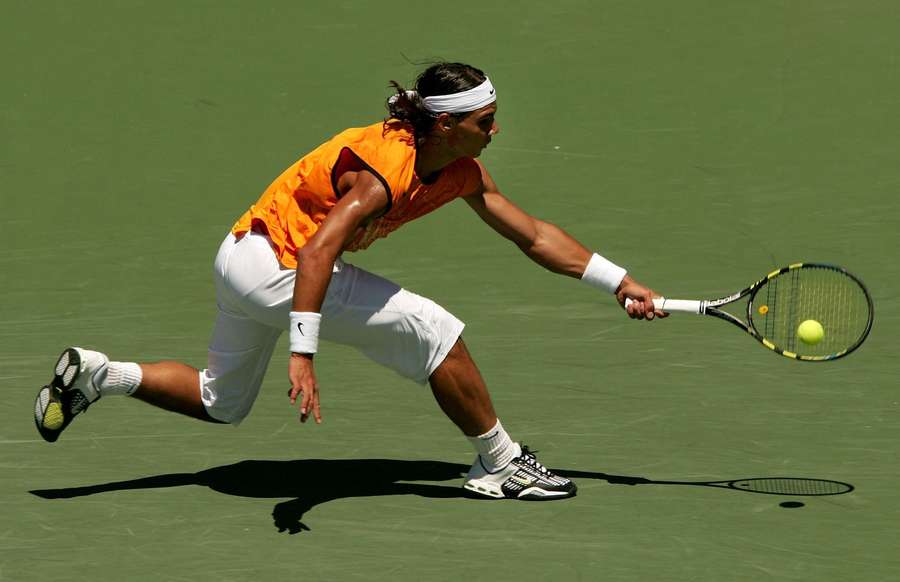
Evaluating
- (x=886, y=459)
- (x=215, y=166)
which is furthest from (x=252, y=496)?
(x=215, y=166)

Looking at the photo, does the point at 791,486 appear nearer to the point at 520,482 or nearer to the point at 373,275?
the point at 520,482

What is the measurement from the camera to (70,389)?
23.6 ft

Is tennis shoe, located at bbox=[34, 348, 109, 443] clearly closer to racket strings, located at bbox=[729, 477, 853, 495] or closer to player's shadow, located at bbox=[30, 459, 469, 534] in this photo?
player's shadow, located at bbox=[30, 459, 469, 534]

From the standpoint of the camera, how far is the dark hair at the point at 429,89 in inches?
270

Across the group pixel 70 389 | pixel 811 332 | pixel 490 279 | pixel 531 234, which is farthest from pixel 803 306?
pixel 490 279

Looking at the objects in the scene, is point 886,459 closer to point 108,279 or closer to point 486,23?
point 108,279

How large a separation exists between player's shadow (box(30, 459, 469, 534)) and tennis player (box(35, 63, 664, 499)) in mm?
267

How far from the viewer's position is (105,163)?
12.1m

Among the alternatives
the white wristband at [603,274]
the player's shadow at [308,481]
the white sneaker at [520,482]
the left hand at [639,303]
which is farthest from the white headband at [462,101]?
the player's shadow at [308,481]

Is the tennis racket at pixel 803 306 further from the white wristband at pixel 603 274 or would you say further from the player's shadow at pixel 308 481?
the player's shadow at pixel 308 481

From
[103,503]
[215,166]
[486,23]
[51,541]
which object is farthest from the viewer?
[486,23]

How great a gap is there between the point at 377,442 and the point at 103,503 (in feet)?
4.11

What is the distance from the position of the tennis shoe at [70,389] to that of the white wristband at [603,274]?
1858 millimetres

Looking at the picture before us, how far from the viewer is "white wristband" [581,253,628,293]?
7312 mm
